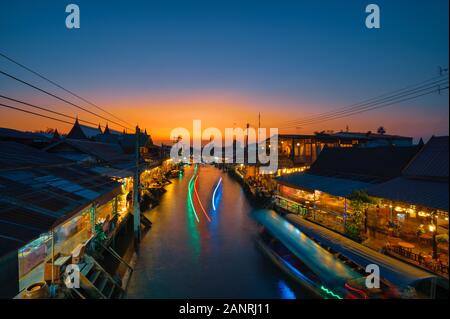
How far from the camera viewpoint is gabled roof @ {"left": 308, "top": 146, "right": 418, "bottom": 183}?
16.1 metres

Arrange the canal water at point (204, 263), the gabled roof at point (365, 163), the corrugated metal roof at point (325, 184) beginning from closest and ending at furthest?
the canal water at point (204, 263)
the corrugated metal roof at point (325, 184)
the gabled roof at point (365, 163)

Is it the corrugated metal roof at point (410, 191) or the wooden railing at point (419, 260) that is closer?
the corrugated metal roof at point (410, 191)

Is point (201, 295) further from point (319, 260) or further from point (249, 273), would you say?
point (319, 260)

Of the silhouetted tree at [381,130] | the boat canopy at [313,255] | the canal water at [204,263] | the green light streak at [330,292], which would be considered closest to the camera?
the green light streak at [330,292]

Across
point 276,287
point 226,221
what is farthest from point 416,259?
point 226,221

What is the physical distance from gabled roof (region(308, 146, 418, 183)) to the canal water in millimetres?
8453

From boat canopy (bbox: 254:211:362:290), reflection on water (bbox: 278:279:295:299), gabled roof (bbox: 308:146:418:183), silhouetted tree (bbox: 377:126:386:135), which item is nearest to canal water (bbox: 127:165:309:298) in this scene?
reflection on water (bbox: 278:279:295:299)

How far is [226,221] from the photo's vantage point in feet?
74.7

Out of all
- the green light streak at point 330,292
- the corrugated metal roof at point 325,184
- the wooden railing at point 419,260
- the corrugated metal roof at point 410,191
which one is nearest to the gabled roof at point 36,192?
the green light streak at point 330,292

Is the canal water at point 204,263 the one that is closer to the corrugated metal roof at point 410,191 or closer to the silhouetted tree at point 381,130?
the corrugated metal roof at point 410,191

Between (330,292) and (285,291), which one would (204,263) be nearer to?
(285,291)

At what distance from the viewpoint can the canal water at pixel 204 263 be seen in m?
11.1

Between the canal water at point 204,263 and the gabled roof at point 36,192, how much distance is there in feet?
15.4

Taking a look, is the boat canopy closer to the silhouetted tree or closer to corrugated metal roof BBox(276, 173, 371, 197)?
corrugated metal roof BBox(276, 173, 371, 197)
